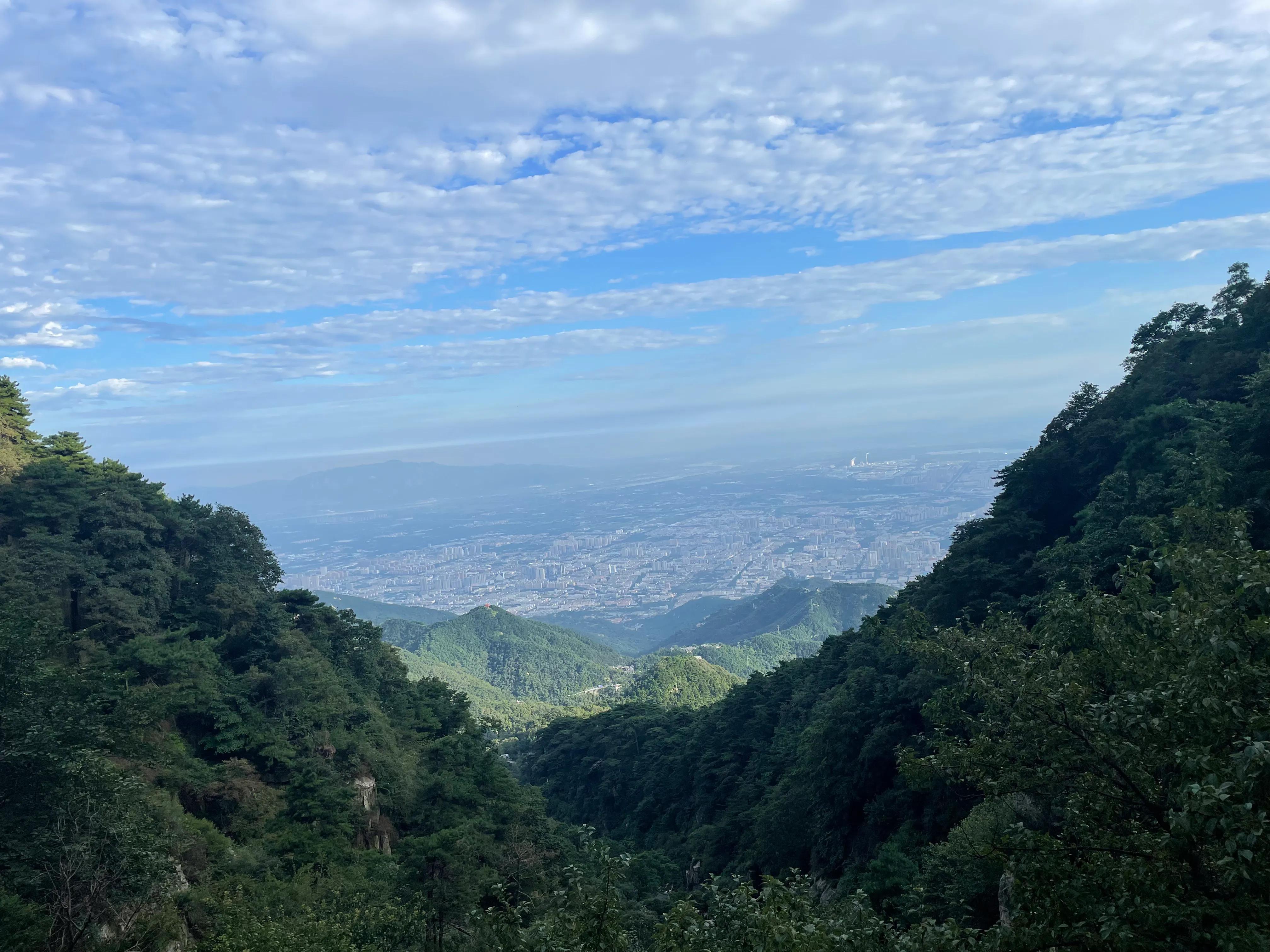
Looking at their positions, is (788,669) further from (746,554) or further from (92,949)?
(746,554)

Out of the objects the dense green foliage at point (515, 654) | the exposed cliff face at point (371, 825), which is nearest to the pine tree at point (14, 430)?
the exposed cliff face at point (371, 825)

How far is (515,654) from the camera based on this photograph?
10369cm

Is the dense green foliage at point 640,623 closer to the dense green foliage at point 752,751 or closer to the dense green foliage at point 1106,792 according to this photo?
the dense green foliage at point 752,751

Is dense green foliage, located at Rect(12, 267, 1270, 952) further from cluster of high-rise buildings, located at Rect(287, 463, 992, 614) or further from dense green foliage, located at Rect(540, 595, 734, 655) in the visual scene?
cluster of high-rise buildings, located at Rect(287, 463, 992, 614)

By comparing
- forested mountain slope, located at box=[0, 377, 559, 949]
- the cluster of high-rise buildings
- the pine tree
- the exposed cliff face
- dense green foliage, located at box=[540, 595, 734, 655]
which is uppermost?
the pine tree

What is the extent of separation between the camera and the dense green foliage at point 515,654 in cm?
9756

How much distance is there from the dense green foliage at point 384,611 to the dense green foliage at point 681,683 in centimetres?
6160

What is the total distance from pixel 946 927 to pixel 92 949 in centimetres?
1288

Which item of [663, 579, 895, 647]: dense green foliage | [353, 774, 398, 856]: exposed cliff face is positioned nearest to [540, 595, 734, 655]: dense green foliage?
[663, 579, 895, 647]: dense green foliage

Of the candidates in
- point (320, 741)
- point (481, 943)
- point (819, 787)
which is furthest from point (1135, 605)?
point (320, 741)

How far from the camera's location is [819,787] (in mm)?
21094

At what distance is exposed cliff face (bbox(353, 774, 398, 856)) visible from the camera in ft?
72.7

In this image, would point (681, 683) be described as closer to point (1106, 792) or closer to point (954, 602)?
point (954, 602)

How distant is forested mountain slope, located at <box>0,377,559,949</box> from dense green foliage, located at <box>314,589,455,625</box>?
95.7m
